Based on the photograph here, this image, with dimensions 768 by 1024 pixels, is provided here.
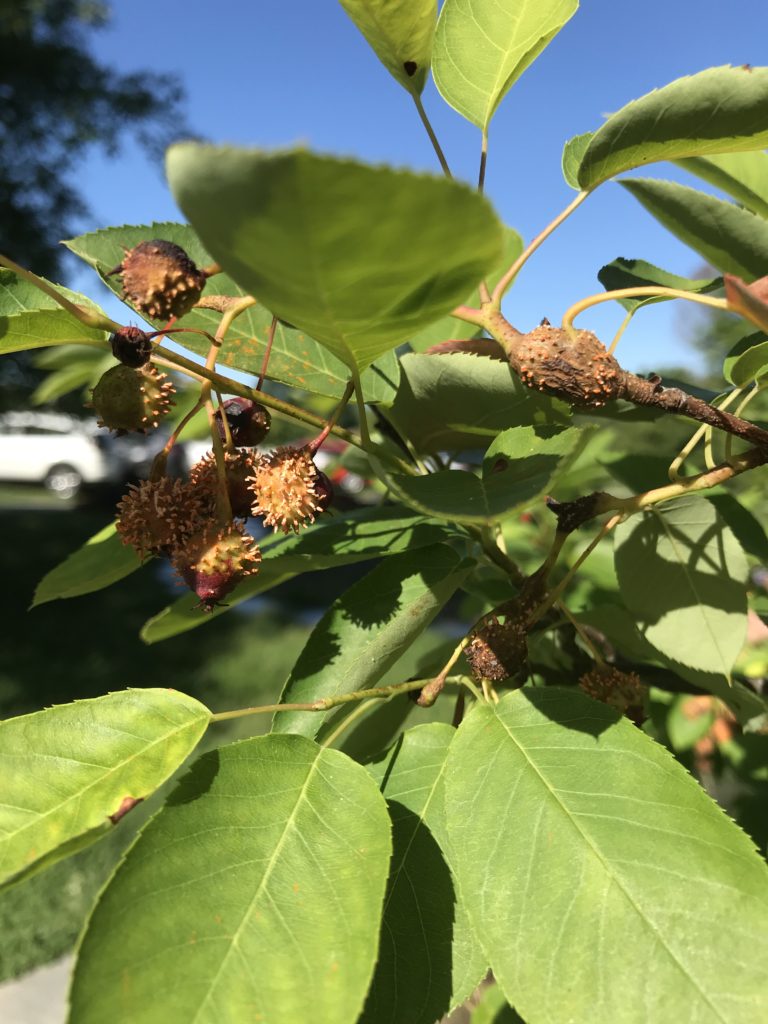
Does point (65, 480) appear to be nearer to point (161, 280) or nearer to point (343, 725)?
point (343, 725)

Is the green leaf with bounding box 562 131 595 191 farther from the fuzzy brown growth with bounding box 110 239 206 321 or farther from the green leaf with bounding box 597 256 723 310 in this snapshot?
the fuzzy brown growth with bounding box 110 239 206 321

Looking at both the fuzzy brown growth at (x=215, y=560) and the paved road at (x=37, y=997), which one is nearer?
the fuzzy brown growth at (x=215, y=560)

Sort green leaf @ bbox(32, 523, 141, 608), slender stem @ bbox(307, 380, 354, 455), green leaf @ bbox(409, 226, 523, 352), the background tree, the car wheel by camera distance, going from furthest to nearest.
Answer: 1. the car wheel
2. the background tree
3. green leaf @ bbox(409, 226, 523, 352)
4. green leaf @ bbox(32, 523, 141, 608)
5. slender stem @ bbox(307, 380, 354, 455)

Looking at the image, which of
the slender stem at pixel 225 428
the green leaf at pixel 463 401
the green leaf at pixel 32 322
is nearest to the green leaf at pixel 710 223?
the green leaf at pixel 463 401

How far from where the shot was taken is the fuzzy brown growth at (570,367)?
833 millimetres

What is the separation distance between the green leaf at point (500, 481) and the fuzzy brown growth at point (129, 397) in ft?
0.98

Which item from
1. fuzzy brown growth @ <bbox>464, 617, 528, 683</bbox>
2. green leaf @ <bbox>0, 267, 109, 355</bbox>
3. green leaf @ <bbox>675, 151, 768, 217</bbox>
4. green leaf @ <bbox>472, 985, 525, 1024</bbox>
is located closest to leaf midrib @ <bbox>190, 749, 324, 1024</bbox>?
fuzzy brown growth @ <bbox>464, 617, 528, 683</bbox>

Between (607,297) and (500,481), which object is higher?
(607,297)

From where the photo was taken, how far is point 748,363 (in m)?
0.95

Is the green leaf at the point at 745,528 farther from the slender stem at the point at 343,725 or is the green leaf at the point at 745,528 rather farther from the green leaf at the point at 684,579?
the slender stem at the point at 343,725

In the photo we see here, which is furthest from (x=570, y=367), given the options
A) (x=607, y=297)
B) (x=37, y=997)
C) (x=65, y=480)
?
(x=65, y=480)

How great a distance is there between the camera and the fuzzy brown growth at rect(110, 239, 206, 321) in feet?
2.50

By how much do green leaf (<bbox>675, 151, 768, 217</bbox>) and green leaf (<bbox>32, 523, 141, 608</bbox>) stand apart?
1.05 m

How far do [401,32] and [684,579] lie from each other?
86cm
